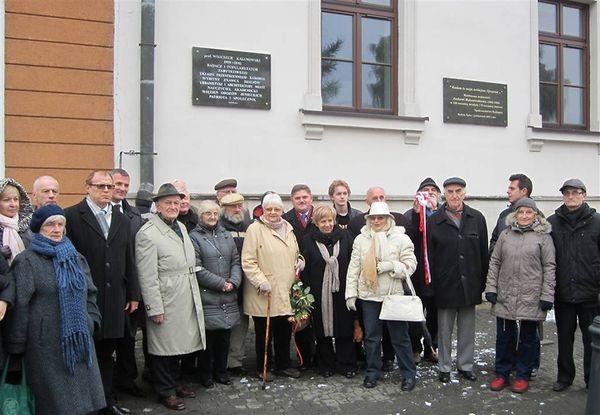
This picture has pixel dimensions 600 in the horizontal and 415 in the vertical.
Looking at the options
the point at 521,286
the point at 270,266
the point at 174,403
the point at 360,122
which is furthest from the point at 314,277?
the point at 360,122

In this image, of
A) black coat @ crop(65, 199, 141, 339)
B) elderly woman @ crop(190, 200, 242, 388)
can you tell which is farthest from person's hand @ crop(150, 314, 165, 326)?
elderly woman @ crop(190, 200, 242, 388)

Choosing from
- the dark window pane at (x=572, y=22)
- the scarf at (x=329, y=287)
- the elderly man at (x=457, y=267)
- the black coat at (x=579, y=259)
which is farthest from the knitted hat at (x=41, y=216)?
the dark window pane at (x=572, y=22)

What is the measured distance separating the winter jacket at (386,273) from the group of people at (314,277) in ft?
0.04

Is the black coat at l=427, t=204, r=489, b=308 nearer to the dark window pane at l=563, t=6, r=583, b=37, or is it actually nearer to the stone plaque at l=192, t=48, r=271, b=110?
the stone plaque at l=192, t=48, r=271, b=110

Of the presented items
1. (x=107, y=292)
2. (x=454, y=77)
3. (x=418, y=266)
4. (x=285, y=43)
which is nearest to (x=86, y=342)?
(x=107, y=292)

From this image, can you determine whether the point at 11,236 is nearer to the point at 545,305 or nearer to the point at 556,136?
the point at 545,305

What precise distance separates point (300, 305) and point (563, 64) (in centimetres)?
696

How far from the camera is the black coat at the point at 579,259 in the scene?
192 inches

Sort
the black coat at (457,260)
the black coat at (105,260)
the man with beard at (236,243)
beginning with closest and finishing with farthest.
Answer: the black coat at (105,260) → the black coat at (457,260) → the man with beard at (236,243)

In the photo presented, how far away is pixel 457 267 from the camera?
5.22m

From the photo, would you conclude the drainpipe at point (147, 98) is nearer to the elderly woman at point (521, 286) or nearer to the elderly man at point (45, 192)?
the elderly man at point (45, 192)

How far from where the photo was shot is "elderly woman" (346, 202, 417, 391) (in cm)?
501

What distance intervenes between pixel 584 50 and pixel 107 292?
29.1 feet

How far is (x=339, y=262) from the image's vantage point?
5.30 m
